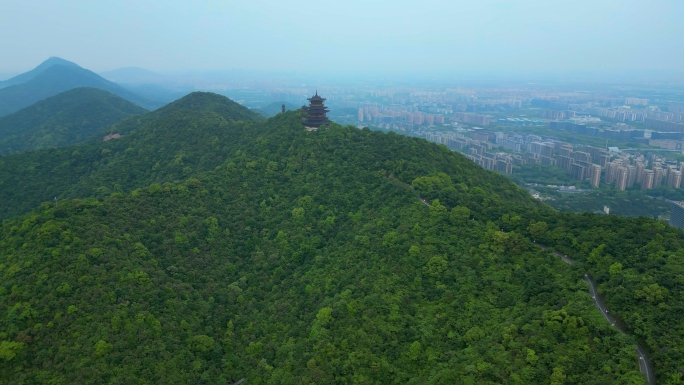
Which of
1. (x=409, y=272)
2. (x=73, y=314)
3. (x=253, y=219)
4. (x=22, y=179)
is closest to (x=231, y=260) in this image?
(x=253, y=219)

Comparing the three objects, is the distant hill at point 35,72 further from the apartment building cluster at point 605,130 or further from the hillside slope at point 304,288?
the apartment building cluster at point 605,130

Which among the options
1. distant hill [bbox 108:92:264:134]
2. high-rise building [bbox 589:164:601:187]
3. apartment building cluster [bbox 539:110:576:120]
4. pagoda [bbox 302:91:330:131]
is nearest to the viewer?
pagoda [bbox 302:91:330:131]

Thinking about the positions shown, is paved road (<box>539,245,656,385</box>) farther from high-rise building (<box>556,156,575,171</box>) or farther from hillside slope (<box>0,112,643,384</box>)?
high-rise building (<box>556,156,575,171</box>)

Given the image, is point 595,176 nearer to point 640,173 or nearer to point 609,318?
point 640,173

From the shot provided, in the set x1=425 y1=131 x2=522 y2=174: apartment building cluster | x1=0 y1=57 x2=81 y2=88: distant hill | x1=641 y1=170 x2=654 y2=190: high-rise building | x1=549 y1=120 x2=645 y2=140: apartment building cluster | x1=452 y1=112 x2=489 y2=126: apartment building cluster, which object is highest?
x1=0 y1=57 x2=81 y2=88: distant hill

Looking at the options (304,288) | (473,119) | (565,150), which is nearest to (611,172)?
(565,150)

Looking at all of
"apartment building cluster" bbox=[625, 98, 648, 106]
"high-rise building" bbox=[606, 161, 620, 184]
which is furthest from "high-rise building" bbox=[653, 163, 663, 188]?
"apartment building cluster" bbox=[625, 98, 648, 106]

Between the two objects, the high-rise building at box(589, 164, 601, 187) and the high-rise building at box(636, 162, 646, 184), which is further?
the high-rise building at box(589, 164, 601, 187)

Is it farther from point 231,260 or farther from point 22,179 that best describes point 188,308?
point 22,179
